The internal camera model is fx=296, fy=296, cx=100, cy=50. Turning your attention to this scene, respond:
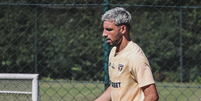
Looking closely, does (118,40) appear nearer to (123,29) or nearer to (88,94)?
(123,29)

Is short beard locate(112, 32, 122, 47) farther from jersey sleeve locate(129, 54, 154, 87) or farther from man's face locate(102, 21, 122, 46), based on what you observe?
jersey sleeve locate(129, 54, 154, 87)

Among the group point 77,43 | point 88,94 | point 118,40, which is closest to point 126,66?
point 118,40

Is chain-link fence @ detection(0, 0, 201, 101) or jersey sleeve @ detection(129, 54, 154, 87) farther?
chain-link fence @ detection(0, 0, 201, 101)

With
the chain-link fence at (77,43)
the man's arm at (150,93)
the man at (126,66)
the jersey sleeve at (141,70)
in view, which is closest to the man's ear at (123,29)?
the man at (126,66)

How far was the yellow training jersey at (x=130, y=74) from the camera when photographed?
196 centimetres

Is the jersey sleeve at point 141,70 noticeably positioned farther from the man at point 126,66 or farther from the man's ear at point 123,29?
the man's ear at point 123,29

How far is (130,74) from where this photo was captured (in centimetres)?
207

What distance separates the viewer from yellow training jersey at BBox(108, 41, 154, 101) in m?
1.96

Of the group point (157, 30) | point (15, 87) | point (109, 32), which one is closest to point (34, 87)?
point (15, 87)

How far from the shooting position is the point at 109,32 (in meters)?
2.16

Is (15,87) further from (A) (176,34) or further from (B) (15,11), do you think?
(A) (176,34)

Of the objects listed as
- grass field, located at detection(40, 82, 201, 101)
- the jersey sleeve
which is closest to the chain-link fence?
grass field, located at detection(40, 82, 201, 101)

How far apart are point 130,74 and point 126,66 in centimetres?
6

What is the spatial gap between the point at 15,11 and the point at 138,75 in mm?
5215
